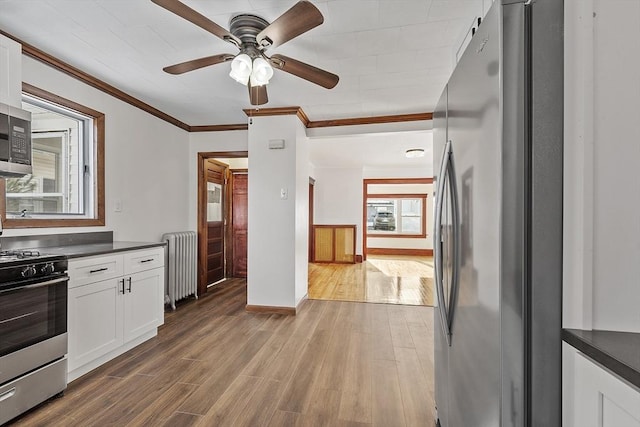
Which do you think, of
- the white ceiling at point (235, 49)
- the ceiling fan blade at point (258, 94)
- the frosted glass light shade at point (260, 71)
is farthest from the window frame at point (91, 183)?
the frosted glass light shade at point (260, 71)

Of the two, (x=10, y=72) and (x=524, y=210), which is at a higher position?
(x=10, y=72)

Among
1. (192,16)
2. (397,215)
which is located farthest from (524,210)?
(397,215)

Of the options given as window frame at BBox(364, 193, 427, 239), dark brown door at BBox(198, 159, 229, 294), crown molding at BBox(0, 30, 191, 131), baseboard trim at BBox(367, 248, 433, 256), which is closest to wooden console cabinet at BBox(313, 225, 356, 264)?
baseboard trim at BBox(367, 248, 433, 256)

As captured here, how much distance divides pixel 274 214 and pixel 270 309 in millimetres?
1121

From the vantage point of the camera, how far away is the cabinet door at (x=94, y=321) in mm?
2033

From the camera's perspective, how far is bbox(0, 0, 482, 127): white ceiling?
1852 millimetres

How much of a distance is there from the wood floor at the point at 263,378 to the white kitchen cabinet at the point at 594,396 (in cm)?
120

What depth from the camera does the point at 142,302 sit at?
8.71 ft

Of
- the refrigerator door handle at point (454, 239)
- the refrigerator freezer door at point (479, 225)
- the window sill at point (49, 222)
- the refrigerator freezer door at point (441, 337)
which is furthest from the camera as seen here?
the window sill at point (49, 222)

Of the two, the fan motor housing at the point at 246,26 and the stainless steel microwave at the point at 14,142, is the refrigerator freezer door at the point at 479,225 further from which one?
the stainless steel microwave at the point at 14,142

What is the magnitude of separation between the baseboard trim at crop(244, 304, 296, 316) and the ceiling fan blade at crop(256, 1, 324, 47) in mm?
2740

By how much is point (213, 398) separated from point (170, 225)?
2.62 meters

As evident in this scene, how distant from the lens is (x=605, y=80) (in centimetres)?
72

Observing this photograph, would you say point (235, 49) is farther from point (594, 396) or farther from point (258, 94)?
point (594, 396)
